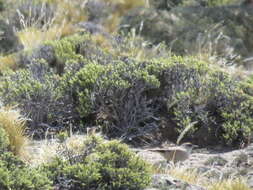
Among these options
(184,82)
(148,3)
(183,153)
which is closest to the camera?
(183,153)

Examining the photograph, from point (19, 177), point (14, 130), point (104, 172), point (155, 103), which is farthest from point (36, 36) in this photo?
point (19, 177)

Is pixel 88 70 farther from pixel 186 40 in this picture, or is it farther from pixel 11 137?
pixel 186 40

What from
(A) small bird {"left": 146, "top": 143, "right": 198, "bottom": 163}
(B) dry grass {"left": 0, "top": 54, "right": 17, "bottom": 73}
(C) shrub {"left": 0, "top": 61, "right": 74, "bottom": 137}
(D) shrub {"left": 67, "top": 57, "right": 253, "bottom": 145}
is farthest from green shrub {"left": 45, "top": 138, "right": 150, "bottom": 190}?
(B) dry grass {"left": 0, "top": 54, "right": 17, "bottom": 73}

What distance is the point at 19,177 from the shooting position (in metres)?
3.90

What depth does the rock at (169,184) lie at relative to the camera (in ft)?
14.5

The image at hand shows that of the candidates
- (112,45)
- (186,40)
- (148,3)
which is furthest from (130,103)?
(148,3)

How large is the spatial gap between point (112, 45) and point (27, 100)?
10.8 feet

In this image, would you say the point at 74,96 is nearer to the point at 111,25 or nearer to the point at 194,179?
A: the point at 194,179

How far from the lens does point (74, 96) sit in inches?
270

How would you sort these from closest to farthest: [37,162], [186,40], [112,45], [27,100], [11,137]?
[37,162]
[11,137]
[27,100]
[112,45]
[186,40]

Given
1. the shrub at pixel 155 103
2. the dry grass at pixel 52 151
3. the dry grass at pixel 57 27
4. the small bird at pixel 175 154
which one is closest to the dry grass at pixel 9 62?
the dry grass at pixel 57 27

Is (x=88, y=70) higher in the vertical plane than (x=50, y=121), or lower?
higher

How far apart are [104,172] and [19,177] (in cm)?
72

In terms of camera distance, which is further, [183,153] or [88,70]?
[88,70]
